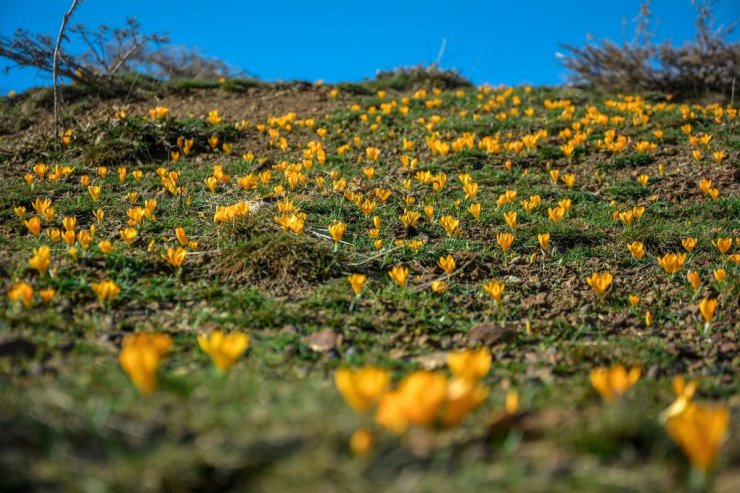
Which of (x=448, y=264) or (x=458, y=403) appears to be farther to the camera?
(x=448, y=264)

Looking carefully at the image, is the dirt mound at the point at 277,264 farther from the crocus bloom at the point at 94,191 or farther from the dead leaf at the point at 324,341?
the crocus bloom at the point at 94,191

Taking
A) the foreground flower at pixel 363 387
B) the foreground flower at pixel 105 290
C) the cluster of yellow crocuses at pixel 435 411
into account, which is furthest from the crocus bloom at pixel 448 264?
the foreground flower at pixel 363 387

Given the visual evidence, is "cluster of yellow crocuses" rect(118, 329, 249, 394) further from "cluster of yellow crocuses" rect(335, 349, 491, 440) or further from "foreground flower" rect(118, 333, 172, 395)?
"cluster of yellow crocuses" rect(335, 349, 491, 440)

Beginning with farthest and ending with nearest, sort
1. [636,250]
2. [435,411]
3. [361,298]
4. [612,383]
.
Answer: [636,250], [361,298], [612,383], [435,411]

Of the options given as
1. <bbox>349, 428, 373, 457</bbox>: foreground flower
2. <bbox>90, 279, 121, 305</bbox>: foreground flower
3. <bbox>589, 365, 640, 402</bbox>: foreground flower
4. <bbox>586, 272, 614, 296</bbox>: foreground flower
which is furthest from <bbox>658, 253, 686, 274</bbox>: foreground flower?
<bbox>90, 279, 121, 305</bbox>: foreground flower

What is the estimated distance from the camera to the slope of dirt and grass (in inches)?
58.2

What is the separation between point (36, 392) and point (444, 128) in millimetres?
7642

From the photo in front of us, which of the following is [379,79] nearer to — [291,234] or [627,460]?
[291,234]

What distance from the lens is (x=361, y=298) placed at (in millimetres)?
3701

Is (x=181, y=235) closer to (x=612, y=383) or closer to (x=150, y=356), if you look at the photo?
(x=150, y=356)

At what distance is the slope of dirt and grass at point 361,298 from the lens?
1.48m

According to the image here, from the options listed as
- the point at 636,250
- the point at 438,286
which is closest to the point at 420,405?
the point at 438,286

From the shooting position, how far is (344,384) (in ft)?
5.00

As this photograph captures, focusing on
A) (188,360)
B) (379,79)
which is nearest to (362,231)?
(188,360)
